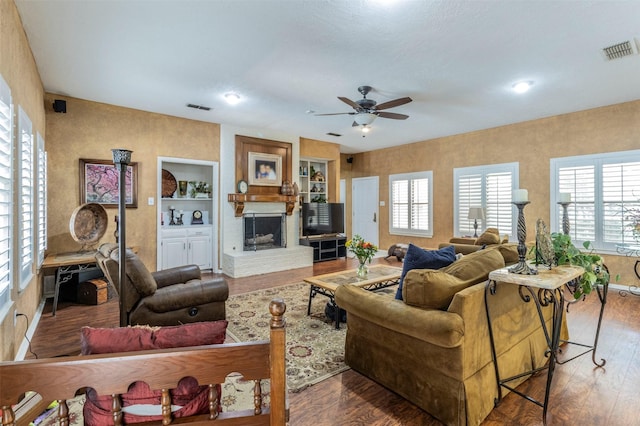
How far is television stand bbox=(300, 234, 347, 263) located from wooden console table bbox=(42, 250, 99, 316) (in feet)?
13.2

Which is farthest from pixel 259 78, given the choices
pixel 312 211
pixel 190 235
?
pixel 312 211

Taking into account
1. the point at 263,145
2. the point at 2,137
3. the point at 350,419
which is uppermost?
the point at 263,145

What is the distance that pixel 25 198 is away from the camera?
2.89 meters

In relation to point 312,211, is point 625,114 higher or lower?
higher

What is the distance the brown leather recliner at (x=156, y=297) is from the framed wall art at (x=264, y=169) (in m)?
3.57

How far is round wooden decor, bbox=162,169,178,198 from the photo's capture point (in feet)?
19.2

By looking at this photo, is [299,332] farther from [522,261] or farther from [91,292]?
[91,292]

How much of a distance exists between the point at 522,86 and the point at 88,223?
20.2 ft

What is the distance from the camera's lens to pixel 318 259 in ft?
24.0

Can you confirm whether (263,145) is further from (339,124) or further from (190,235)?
(190,235)

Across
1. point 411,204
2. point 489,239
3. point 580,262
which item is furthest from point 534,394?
point 411,204

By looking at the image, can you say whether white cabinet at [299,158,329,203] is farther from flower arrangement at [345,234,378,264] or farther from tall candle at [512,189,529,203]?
tall candle at [512,189,529,203]

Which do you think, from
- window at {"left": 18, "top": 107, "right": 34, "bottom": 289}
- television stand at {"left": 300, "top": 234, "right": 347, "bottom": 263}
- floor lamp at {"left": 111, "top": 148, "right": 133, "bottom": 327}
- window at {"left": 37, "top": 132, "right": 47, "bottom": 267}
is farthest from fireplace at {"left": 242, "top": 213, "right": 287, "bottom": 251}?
floor lamp at {"left": 111, "top": 148, "right": 133, "bottom": 327}

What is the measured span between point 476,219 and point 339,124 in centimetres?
330
